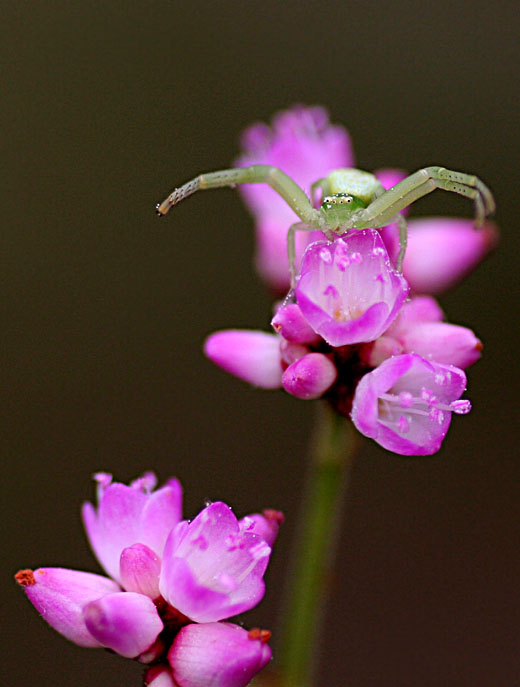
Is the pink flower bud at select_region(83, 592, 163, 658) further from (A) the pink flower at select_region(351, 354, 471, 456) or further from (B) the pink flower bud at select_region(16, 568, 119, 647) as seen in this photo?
(A) the pink flower at select_region(351, 354, 471, 456)

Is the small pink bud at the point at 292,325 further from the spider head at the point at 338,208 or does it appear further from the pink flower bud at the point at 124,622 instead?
the pink flower bud at the point at 124,622

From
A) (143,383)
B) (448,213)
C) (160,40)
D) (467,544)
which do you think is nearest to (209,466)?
(143,383)

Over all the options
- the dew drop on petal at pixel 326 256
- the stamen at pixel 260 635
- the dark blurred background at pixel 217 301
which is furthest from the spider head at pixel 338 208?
the dark blurred background at pixel 217 301

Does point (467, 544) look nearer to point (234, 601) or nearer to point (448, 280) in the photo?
point (448, 280)

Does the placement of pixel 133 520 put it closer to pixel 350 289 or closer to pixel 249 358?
pixel 249 358

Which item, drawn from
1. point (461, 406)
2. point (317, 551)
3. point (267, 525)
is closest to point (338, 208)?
point (461, 406)
